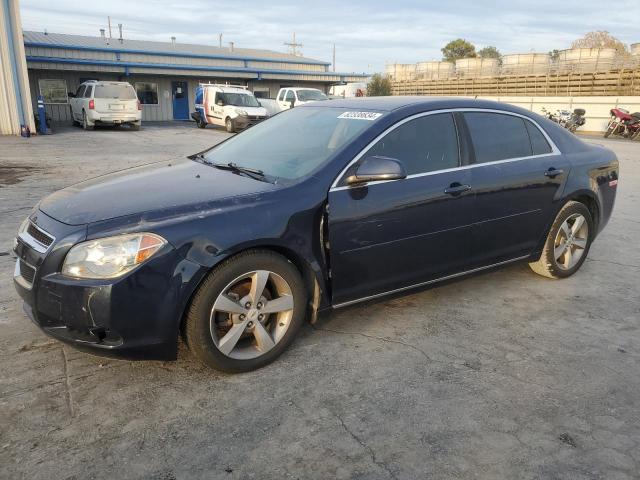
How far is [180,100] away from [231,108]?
10968mm

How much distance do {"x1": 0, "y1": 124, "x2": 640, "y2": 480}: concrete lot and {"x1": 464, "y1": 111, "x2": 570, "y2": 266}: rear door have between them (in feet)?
1.74

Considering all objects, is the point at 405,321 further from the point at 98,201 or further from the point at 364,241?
the point at 98,201

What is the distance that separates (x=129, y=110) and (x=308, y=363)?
798 inches

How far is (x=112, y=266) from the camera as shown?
2.70 meters

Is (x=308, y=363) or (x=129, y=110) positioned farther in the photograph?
(x=129, y=110)

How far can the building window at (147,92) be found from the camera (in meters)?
29.7

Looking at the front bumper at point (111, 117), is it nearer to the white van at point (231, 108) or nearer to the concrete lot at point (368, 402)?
the white van at point (231, 108)

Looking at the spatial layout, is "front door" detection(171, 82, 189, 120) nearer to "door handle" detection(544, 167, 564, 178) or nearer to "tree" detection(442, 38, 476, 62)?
"door handle" detection(544, 167, 564, 178)

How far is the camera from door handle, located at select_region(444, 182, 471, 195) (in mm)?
3725

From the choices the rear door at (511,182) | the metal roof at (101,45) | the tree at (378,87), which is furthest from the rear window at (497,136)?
the tree at (378,87)

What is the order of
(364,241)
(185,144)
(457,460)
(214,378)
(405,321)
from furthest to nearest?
(185,144) → (405,321) → (364,241) → (214,378) → (457,460)

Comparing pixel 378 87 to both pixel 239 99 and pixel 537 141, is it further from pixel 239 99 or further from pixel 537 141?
pixel 537 141

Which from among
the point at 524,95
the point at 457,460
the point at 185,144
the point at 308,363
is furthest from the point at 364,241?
the point at 524,95

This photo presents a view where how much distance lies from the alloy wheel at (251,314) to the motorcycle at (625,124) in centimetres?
2358
